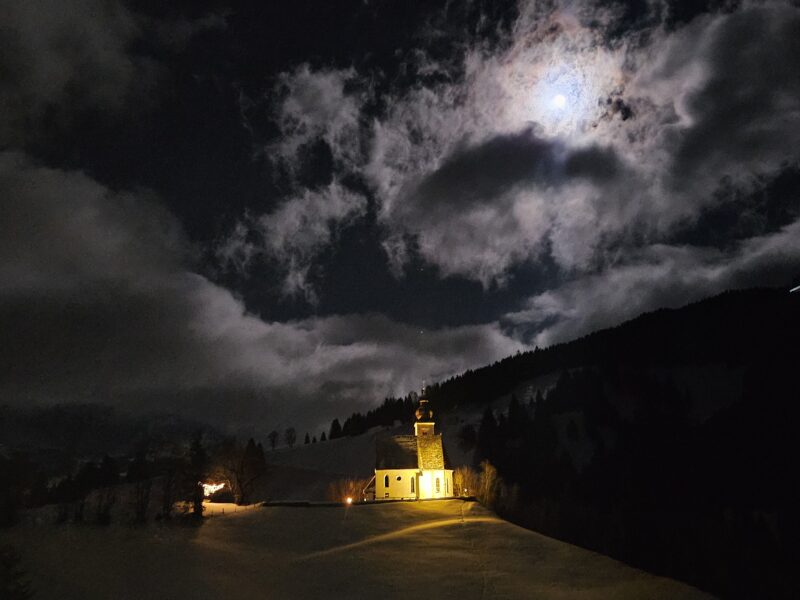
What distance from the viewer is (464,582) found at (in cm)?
2845

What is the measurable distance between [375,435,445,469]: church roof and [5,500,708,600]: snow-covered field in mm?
30691

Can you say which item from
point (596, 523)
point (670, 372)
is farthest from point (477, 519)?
point (670, 372)

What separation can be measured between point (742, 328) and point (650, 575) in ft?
337

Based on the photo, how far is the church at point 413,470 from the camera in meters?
73.1

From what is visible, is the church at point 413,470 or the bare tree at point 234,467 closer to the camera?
the bare tree at point 234,467

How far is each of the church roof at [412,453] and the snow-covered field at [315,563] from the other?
3069 centimetres

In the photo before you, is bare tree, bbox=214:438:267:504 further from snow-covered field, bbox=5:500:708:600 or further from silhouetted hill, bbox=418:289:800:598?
snow-covered field, bbox=5:500:708:600

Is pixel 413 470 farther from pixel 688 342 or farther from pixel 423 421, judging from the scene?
pixel 688 342

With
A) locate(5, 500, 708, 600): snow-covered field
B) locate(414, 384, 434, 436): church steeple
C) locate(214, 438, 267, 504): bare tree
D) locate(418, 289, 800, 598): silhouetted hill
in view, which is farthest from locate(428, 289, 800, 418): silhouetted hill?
locate(214, 438, 267, 504): bare tree

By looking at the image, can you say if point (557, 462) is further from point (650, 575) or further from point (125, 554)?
point (125, 554)

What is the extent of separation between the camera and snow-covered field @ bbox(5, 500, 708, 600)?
23141mm

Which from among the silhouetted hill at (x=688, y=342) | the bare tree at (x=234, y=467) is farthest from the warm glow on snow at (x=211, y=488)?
the silhouetted hill at (x=688, y=342)

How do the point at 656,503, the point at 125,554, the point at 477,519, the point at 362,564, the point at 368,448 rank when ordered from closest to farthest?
the point at 125,554
the point at 362,564
the point at 477,519
the point at 656,503
the point at 368,448

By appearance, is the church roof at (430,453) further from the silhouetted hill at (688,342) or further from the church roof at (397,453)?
the silhouetted hill at (688,342)
